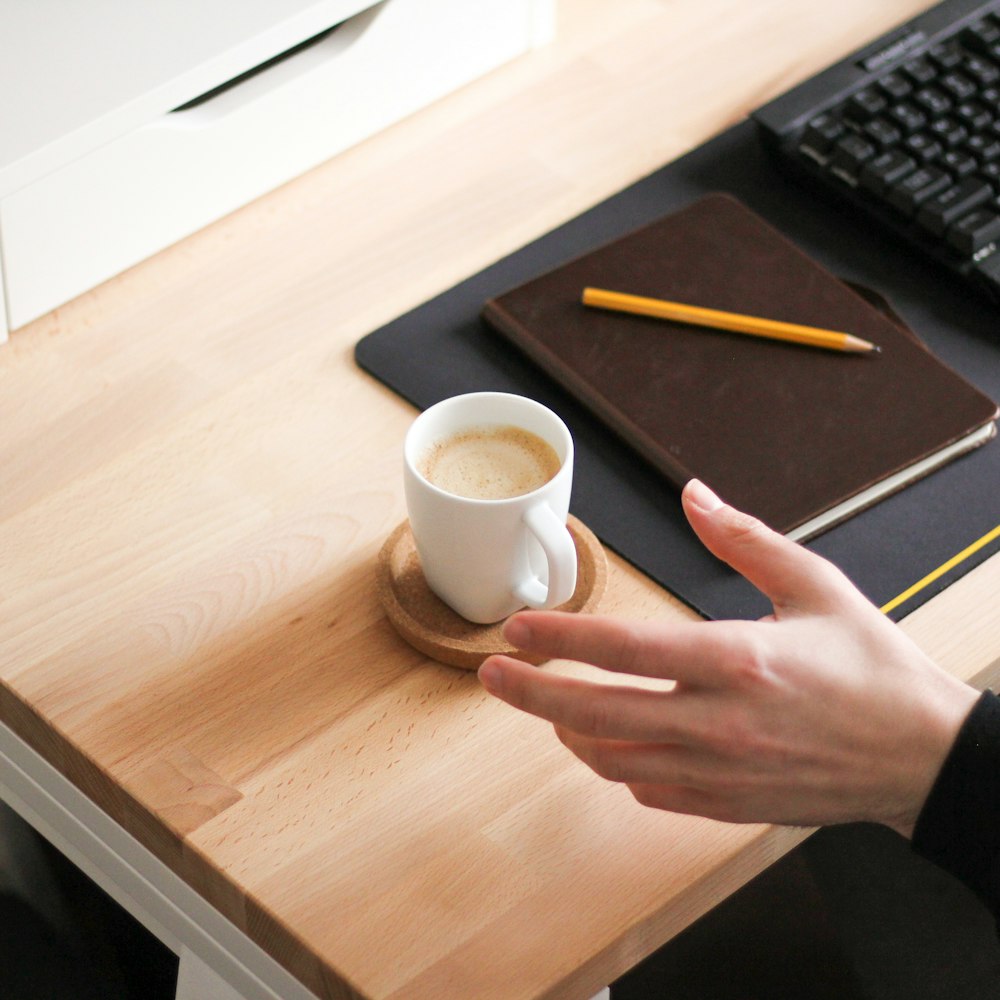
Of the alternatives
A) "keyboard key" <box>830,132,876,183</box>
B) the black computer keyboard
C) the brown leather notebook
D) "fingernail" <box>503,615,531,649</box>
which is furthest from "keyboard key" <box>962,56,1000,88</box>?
"fingernail" <box>503,615,531,649</box>

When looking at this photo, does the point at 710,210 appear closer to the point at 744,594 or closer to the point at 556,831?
the point at 744,594

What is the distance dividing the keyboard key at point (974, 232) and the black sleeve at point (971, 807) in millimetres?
336

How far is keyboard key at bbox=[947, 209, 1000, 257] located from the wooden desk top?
0.67ft

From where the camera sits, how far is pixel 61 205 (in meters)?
0.80

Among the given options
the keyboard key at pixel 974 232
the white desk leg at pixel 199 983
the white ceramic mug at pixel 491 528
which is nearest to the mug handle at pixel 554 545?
the white ceramic mug at pixel 491 528

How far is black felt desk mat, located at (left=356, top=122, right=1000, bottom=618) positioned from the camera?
2.37 ft

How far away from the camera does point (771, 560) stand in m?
0.63

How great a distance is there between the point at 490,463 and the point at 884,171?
371mm

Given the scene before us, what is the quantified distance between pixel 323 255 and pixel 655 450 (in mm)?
270

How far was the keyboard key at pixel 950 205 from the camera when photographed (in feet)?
2.81

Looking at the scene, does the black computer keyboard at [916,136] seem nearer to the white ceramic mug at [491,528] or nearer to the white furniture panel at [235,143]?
the white furniture panel at [235,143]

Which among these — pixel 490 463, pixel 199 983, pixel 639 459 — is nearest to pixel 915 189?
pixel 639 459

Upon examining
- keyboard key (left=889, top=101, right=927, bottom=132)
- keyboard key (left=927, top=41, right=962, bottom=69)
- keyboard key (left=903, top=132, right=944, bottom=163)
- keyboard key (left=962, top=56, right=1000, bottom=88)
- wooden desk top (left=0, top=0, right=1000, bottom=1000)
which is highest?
keyboard key (left=927, top=41, right=962, bottom=69)

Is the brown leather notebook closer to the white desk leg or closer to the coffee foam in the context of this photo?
the coffee foam
